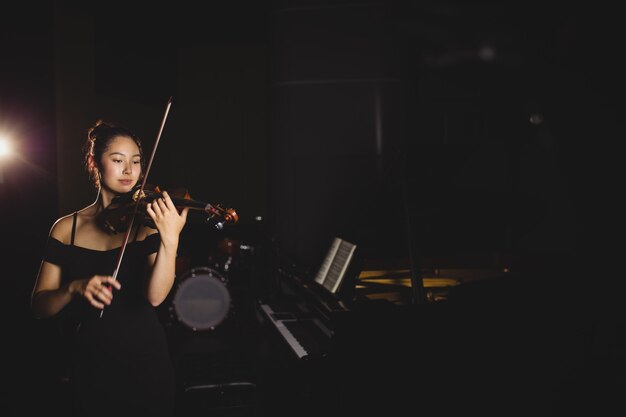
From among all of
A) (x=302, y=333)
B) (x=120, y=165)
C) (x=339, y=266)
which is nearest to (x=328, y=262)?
(x=339, y=266)

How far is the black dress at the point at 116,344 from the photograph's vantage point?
223 centimetres

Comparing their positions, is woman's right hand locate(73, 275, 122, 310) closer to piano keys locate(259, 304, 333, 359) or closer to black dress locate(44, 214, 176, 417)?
black dress locate(44, 214, 176, 417)

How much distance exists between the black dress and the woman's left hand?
0.20 meters

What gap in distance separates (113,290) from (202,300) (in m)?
4.39

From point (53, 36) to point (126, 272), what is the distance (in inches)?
179

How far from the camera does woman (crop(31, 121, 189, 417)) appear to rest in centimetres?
222

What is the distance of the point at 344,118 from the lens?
6777mm

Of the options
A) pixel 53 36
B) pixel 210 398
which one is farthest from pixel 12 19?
pixel 210 398

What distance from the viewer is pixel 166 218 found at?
6.91ft

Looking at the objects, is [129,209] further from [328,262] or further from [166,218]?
[328,262]

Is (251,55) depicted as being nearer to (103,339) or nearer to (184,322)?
(184,322)

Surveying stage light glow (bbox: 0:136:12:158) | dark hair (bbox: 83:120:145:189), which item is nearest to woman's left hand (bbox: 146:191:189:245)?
dark hair (bbox: 83:120:145:189)

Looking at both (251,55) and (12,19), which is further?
(251,55)

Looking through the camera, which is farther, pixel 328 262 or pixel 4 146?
pixel 4 146
